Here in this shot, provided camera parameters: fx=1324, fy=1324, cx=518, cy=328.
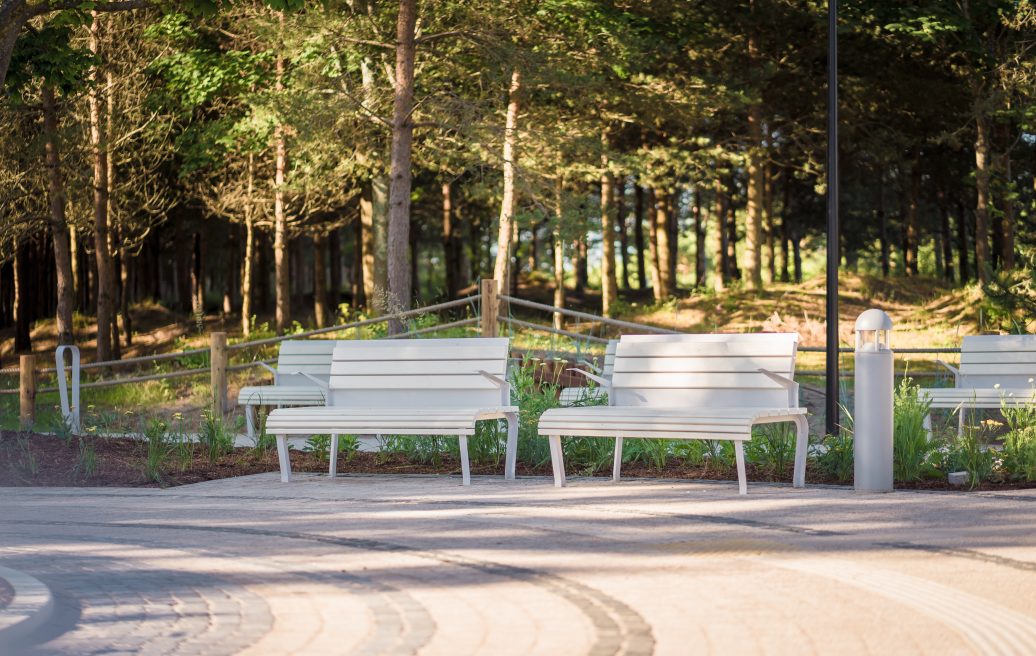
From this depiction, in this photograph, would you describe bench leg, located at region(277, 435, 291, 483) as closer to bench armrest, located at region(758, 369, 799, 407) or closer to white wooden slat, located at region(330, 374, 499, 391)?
white wooden slat, located at region(330, 374, 499, 391)

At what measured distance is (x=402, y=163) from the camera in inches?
797

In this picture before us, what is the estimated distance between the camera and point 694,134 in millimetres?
34750

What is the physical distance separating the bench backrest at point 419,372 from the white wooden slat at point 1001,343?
523 centimetres

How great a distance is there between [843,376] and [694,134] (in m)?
20.0

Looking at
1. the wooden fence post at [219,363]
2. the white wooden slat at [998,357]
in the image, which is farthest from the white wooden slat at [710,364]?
the wooden fence post at [219,363]

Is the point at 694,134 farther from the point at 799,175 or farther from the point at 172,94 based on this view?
the point at 172,94

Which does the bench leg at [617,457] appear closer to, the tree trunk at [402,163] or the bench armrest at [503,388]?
the bench armrest at [503,388]

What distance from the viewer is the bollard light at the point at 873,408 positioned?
8.70 m

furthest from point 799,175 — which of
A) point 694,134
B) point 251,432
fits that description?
point 251,432

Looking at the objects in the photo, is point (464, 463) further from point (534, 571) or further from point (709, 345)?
point (534, 571)

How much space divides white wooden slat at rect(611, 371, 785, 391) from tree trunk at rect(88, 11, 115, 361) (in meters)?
19.2

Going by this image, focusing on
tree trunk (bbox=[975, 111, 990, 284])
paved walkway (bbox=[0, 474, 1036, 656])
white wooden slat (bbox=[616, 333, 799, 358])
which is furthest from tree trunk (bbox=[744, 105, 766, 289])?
paved walkway (bbox=[0, 474, 1036, 656])

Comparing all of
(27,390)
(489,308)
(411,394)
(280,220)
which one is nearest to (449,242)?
(280,220)

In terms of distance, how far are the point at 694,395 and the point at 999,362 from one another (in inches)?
180
